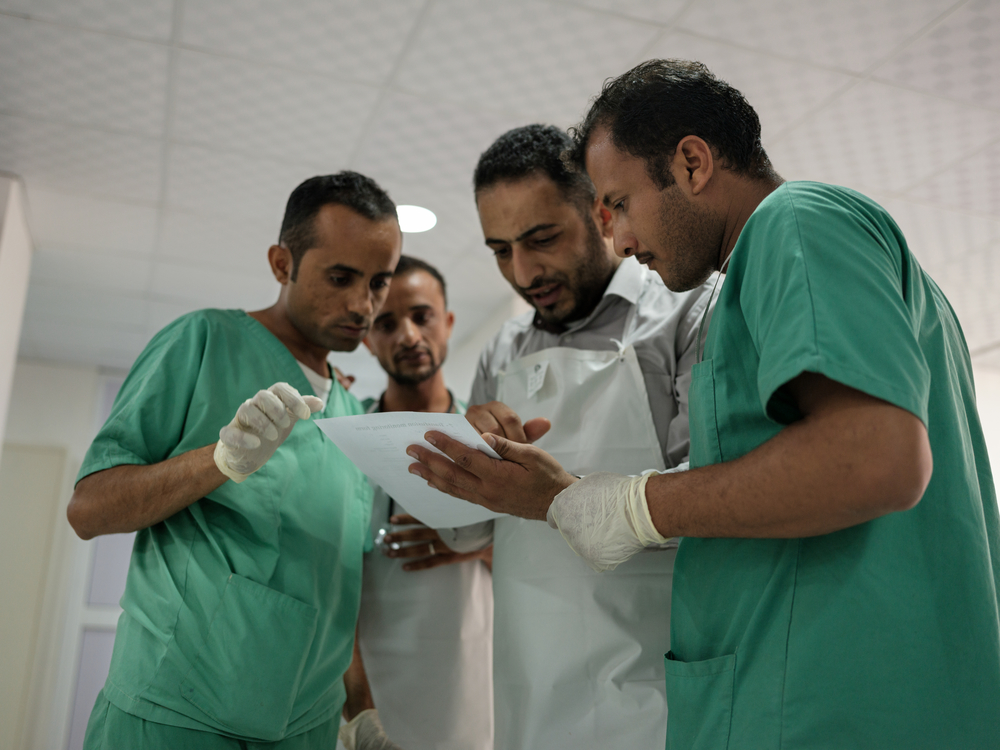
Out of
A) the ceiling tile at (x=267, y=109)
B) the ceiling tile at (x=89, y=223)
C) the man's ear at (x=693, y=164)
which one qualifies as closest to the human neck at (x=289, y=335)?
the man's ear at (x=693, y=164)

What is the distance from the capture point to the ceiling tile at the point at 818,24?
1993 millimetres

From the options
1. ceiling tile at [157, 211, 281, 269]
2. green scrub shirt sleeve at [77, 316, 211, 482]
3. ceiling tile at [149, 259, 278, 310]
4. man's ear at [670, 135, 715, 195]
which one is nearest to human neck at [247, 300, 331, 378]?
green scrub shirt sleeve at [77, 316, 211, 482]

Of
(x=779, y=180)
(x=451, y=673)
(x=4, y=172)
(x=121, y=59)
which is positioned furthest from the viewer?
(x=4, y=172)

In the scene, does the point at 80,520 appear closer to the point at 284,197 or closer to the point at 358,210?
the point at 358,210

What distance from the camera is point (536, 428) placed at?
1.16 metres

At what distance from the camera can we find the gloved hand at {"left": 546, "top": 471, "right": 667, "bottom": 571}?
84 centimetres

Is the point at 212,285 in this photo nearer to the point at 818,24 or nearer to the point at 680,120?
the point at 818,24

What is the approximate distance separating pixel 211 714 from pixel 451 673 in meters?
0.78

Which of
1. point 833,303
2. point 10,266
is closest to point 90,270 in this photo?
point 10,266

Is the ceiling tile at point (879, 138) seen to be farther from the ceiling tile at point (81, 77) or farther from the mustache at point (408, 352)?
the ceiling tile at point (81, 77)

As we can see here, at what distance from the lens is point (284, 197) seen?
10.2 ft

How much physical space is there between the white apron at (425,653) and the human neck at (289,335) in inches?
17.9

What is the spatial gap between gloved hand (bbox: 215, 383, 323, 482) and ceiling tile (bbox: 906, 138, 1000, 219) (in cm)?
259

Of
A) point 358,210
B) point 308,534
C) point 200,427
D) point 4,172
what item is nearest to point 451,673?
point 308,534
